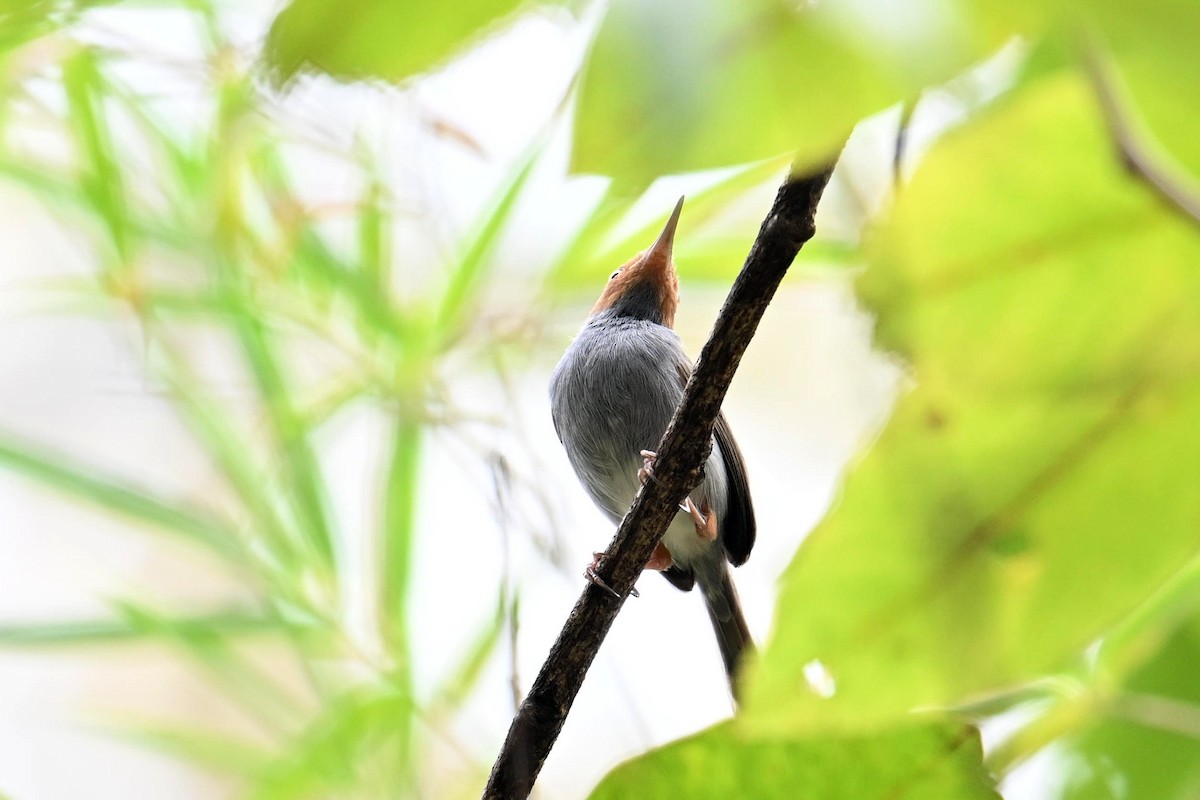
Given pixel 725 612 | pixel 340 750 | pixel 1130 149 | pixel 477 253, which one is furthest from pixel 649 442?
pixel 1130 149

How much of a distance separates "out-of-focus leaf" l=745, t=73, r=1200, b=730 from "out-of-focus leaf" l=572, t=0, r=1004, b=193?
103 millimetres

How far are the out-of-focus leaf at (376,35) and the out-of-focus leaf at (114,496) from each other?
5.84ft

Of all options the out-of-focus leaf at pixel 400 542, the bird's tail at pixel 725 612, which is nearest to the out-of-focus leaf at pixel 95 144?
the out-of-focus leaf at pixel 400 542

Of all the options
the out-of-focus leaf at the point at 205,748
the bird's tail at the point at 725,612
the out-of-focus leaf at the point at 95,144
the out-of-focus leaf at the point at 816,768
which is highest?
the out-of-focus leaf at the point at 95,144

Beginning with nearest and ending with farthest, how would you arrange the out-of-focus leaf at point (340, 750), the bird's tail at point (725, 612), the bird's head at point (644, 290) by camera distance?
the out-of-focus leaf at point (340, 750) < the bird's tail at point (725, 612) < the bird's head at point (644, 290)

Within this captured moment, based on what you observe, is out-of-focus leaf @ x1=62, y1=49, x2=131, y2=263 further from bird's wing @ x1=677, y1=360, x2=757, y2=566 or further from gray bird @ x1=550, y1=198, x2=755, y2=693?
bird's wing @ x1=677, y1=360, x2=757, y2=566

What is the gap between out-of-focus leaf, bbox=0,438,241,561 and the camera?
6.13 feet

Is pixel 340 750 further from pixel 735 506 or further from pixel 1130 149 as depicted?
pixel 1130 149

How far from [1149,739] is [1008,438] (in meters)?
0.16

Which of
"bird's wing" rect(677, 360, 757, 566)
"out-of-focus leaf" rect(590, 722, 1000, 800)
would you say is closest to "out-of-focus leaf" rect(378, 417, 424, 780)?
"bird's wing" rect(677, 360, 757, 566)

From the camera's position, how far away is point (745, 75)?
0.26 meters

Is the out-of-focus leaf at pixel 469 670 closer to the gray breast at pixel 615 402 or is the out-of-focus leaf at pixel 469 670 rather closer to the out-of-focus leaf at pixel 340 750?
the out-of-focus leaf at pixel 340 750

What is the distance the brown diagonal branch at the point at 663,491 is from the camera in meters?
0.45

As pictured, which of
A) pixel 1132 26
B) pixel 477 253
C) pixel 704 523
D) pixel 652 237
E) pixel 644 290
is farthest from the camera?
pixel 644 290
